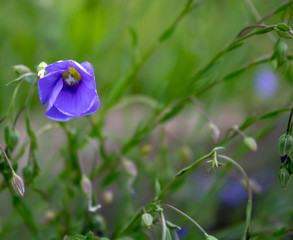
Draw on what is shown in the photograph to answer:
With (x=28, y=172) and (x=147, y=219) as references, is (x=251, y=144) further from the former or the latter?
(x=28, y=172)

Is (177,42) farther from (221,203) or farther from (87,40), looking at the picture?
(221,203)

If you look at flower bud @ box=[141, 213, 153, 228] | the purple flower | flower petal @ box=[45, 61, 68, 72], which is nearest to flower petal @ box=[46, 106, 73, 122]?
→ the purple flower

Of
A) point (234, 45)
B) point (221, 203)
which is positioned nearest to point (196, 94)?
point (234, 45)

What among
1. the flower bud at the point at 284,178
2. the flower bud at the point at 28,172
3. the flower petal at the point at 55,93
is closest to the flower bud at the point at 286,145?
the flower bud at the point at 284,178

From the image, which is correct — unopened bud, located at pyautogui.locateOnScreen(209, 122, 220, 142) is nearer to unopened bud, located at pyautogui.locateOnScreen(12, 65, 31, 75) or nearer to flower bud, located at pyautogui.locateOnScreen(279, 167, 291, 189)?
flower bud, located at pyautogui.locateOnScreen(279, 167, 291, 189)

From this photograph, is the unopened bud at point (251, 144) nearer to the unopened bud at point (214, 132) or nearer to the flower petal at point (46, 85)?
the unopened bud at point (214, 132)

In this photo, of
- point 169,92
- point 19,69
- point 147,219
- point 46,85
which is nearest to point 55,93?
point 46,85
